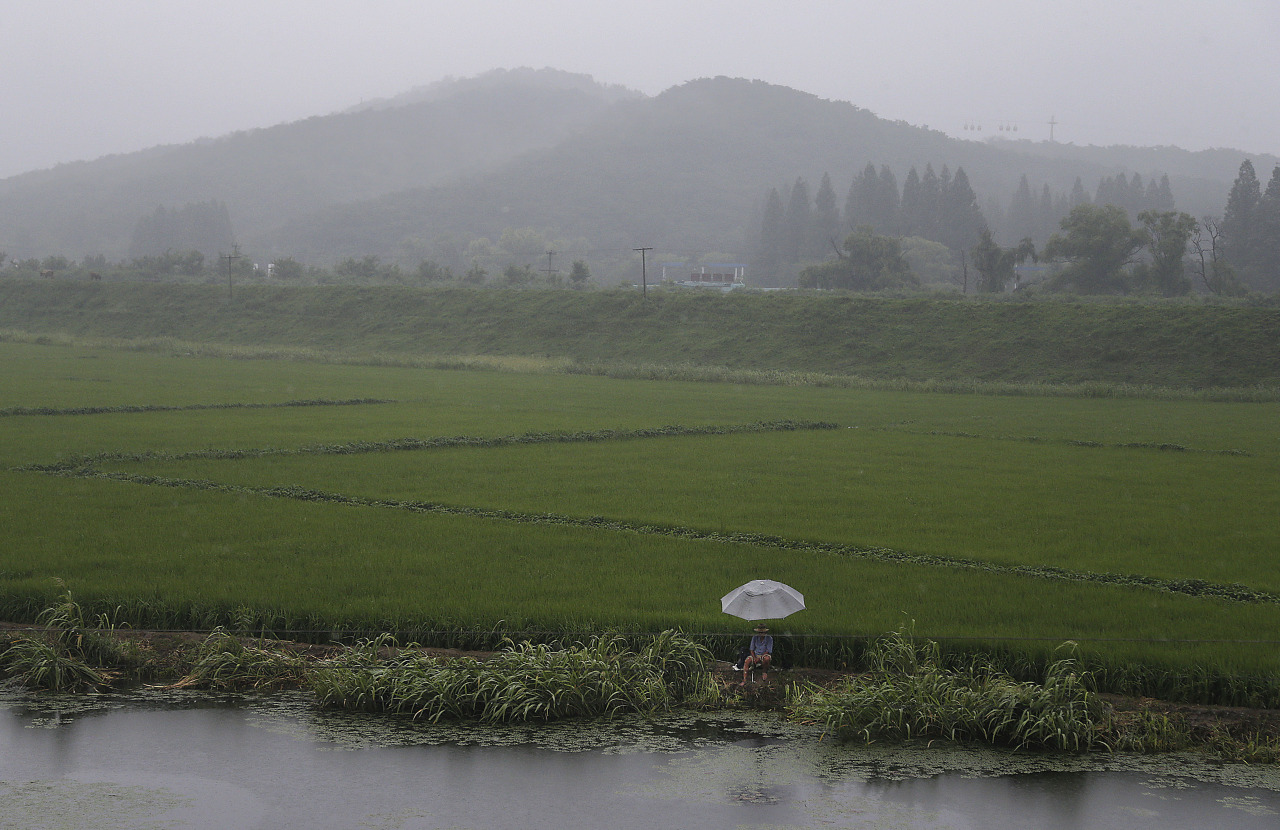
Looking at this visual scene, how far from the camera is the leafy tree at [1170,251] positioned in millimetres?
81062

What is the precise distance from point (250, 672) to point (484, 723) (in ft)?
8.21

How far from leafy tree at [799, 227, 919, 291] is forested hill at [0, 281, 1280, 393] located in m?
23.8

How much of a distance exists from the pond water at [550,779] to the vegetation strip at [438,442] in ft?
42.7

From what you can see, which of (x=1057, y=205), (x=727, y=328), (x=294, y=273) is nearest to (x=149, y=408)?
(x=727, y=328)

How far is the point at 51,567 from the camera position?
11.7 metres

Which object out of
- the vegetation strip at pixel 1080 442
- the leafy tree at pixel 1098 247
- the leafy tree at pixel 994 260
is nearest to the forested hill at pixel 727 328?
the leafy tree at pixel 994 260

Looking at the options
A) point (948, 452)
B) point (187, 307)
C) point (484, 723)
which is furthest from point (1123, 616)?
point (187, 307)

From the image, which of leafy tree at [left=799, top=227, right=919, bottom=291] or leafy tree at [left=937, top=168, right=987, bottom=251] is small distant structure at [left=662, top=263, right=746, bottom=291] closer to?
leafy tree at [left=937, top=168, right=987, bottom=251]

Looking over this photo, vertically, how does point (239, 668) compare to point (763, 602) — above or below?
below

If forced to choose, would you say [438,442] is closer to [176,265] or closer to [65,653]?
[65,653]

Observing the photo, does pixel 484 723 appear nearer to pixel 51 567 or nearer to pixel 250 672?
pixel 250 672

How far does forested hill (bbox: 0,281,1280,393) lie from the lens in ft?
172

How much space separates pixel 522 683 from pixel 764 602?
7.03 ft

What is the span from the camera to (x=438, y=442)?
950 inches
